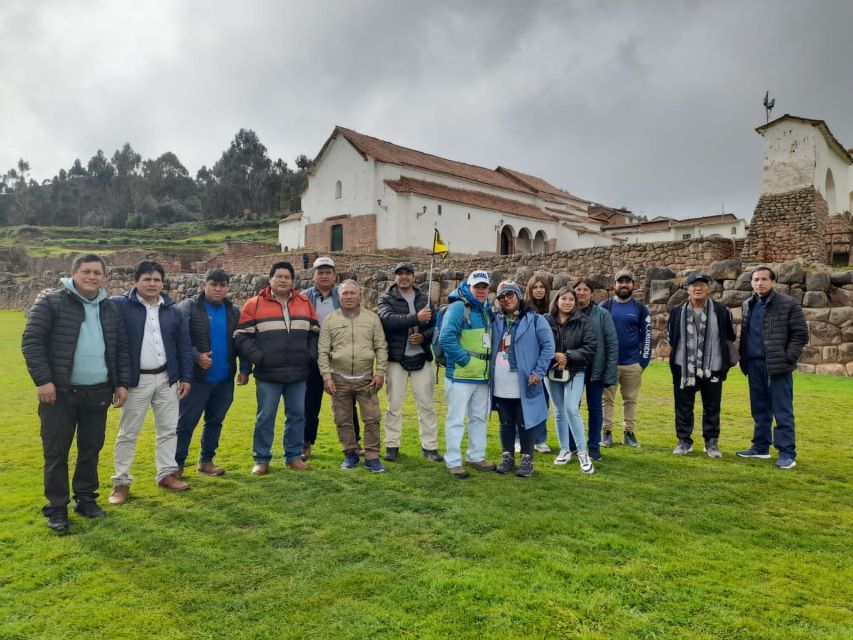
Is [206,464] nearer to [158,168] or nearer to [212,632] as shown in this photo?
[212,632]

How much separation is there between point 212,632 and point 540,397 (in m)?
3.56

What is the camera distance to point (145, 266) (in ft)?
16.6

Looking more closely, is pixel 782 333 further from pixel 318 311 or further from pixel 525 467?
pixel 318 311

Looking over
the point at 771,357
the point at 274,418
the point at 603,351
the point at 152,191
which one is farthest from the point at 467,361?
the point at 152,191

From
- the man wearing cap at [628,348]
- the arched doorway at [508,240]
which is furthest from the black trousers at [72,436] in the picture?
the arched doorway at [508,240]

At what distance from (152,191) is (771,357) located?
98.1 metres

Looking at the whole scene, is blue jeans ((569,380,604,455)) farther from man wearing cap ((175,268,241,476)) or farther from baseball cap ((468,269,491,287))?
man wearing cap ((175,268,241,476))

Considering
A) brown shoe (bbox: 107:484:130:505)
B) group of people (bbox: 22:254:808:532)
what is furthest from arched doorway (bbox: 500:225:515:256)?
brown shoe (bbox: 107:484:130:505)

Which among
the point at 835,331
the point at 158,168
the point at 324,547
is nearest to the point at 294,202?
the point at 158,168

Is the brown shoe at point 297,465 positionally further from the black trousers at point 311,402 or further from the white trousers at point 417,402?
the white trousers at point 417,402

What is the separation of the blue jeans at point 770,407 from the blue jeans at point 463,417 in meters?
2.89

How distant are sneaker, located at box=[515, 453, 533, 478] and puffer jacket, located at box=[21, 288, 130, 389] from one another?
3.63 metres

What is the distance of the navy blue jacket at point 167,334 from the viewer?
4.90 metres

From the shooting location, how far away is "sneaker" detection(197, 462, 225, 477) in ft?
18.6
